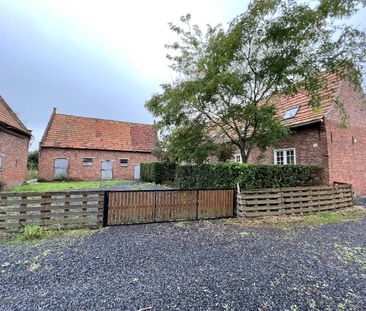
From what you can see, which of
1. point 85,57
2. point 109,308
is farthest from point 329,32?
point 85,57

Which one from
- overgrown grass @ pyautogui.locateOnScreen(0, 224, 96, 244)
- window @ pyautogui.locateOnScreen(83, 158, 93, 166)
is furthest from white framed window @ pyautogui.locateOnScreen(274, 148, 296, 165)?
window @ pyautogui.locateOnScreen(83, 158, 93, 166)

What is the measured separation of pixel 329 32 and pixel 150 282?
28.4 feet

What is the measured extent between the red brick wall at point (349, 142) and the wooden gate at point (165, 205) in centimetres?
626

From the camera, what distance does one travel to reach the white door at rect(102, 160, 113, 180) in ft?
69.2

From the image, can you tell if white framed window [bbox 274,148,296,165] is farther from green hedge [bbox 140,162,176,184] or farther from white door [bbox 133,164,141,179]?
white door [bbox 133,164,141,179]

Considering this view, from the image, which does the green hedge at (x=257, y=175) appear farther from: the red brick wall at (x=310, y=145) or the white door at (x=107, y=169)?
the white door at (x=107, y=169)

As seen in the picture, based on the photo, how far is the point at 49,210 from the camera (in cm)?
525

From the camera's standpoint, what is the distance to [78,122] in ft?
72.9

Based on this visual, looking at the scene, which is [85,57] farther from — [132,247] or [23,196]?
[132,247]

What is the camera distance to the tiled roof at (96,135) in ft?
66.2

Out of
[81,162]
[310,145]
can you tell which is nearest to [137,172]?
[81,162]

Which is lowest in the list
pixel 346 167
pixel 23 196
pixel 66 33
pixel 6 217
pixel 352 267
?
pixel 352 267

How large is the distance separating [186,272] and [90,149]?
19.9m

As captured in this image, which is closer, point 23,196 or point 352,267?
point 352,267
